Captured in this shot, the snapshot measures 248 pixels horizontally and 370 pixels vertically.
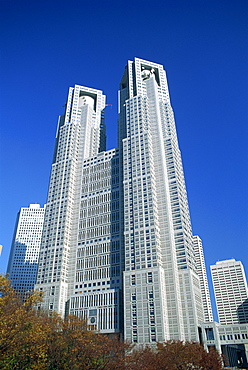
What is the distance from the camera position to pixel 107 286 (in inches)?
4195

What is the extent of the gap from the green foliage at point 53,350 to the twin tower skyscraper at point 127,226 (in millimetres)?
32286

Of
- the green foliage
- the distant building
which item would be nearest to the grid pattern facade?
the distant building

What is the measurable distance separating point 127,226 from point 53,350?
69816 millimetres

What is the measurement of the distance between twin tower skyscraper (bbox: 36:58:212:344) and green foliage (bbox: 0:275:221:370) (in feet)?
106

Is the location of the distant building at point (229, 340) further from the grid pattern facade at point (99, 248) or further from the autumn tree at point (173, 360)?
the autumn tree at point (173, 360)

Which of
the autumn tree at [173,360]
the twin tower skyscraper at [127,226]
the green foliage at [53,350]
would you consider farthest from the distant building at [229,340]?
the green foliage at [53,350]

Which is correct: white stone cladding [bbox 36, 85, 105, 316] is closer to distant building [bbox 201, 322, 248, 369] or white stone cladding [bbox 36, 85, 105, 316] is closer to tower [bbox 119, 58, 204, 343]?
tower [bbox 119, 58, 204, 343]

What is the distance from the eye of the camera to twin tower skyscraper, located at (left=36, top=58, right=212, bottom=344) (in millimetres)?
95188

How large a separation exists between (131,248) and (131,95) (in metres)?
78.4

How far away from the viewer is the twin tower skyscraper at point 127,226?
312 ft

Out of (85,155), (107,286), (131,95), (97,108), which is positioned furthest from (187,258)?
(97,108)

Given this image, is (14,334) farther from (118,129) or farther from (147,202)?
(118,129)

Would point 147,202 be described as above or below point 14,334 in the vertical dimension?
above

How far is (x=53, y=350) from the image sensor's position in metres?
43.6
